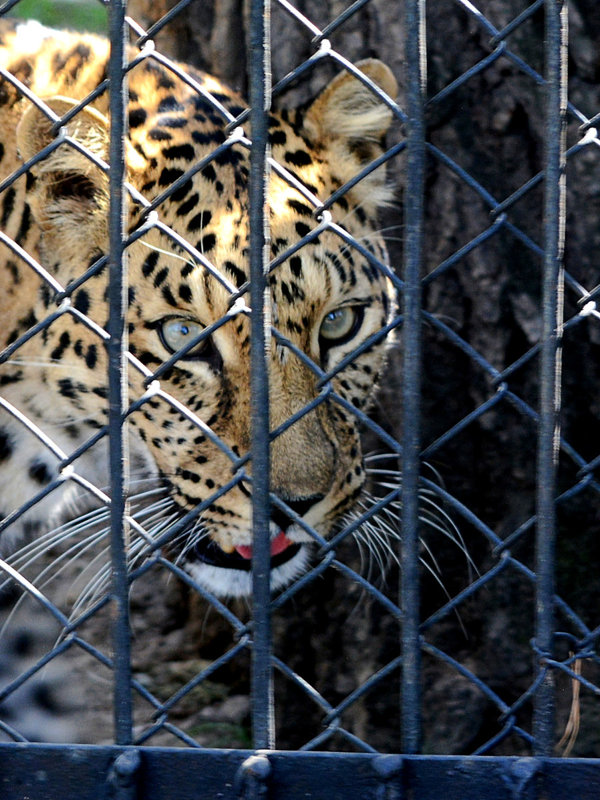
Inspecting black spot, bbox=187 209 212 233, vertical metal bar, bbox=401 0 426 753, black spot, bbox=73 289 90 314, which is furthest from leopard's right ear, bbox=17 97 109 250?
vertical metal bar, bbox=401 0 426 753

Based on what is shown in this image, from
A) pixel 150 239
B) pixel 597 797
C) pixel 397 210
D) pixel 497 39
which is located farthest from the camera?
pixel 397 210

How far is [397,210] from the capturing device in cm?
377

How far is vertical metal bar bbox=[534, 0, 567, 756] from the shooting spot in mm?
1880

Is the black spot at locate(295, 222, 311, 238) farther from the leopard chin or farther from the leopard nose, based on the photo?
the leopard chin

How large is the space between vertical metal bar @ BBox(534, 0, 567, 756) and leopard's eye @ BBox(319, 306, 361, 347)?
136 cm

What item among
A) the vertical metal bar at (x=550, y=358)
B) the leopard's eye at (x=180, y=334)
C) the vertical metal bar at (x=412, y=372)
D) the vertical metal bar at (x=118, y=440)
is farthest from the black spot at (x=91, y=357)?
the vertical metal bar at (x=550, y=358)

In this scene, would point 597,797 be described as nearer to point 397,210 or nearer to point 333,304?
point 333,304

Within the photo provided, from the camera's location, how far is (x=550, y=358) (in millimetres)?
1903

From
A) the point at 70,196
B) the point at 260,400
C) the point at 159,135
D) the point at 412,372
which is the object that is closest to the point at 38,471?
the point at 70,196

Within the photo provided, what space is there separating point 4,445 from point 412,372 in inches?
77.6

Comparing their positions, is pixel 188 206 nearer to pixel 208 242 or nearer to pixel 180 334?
pixel 208 242

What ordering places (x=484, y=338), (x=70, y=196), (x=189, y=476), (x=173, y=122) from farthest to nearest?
1. (x=484, y=338)
2. (x=173, y=122)
3. (x=70, y=196)
4. (x=189, y=476)

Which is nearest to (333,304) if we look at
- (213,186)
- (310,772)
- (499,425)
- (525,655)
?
(213,186)

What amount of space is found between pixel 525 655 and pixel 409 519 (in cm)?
177
